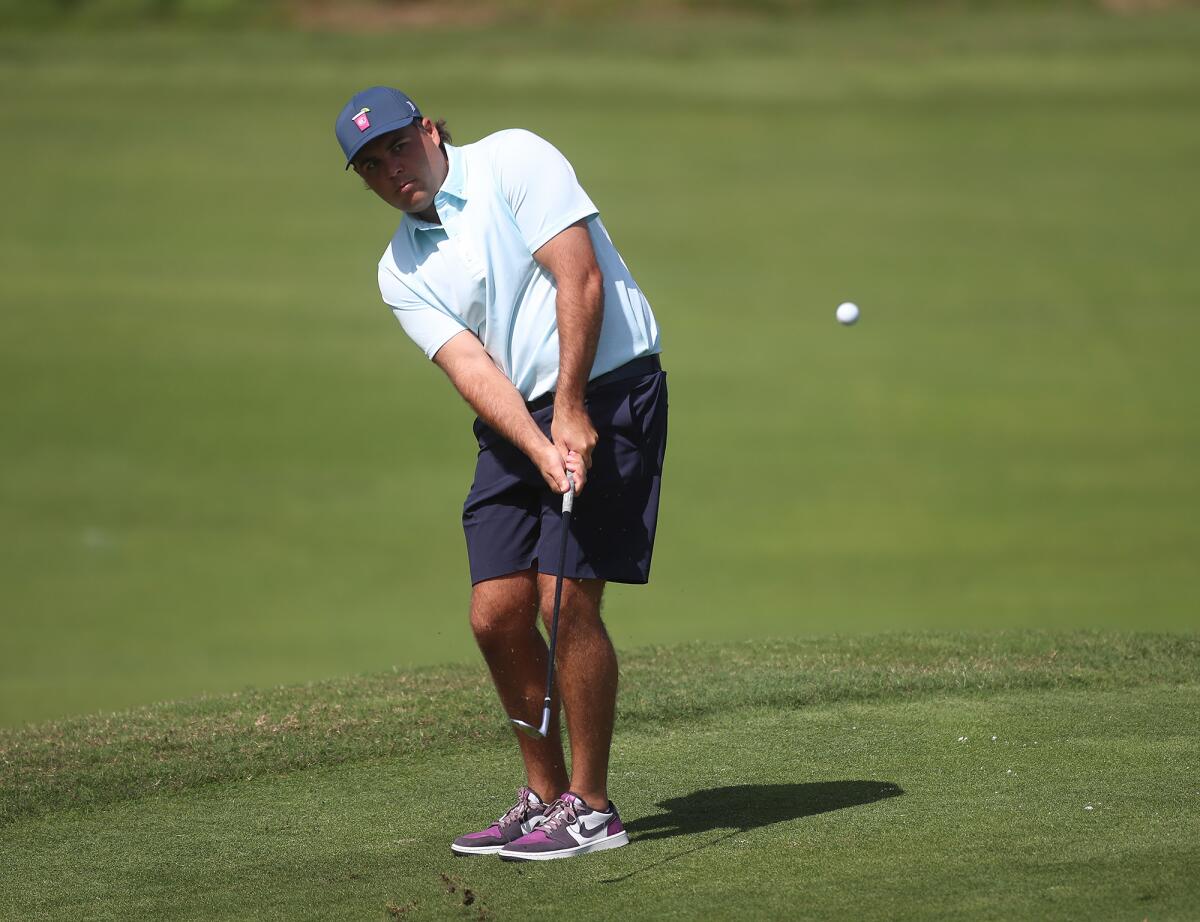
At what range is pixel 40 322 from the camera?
14023 millimetres

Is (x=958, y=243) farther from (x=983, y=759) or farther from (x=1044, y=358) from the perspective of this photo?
(x=983, y=759)

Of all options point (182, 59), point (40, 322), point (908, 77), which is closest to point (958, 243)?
point (908, 77)

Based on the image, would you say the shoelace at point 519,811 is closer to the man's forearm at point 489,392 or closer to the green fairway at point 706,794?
the green fairway at point 706,794

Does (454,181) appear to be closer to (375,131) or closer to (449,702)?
(375,131)

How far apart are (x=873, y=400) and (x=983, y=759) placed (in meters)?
8.12

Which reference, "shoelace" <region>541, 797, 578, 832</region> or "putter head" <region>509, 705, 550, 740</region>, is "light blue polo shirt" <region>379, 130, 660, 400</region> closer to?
"putter head" <region>509, 705, 550, 740</region>

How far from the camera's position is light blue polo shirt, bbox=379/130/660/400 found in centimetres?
400

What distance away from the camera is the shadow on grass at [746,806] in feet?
13.6

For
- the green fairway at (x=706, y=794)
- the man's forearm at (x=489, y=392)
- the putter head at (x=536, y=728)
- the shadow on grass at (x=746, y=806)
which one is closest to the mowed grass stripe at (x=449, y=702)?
the green fairway at (x=706, y=794)

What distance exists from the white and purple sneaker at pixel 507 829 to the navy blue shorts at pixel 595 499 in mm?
552

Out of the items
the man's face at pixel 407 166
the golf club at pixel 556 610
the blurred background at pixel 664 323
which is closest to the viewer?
the golf club at pixel 556 610

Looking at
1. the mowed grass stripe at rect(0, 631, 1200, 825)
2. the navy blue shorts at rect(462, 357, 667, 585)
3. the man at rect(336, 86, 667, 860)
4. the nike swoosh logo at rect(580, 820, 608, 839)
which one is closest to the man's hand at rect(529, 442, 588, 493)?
the man at rect(336, 86, 667, 860)

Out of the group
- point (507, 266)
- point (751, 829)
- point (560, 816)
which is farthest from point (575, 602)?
point (507, 266)

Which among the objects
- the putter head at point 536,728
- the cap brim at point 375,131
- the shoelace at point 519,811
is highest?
the cap brim at point 375,131
